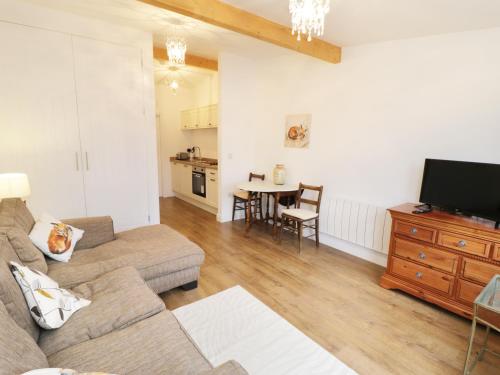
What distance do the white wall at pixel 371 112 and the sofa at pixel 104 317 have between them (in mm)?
2300

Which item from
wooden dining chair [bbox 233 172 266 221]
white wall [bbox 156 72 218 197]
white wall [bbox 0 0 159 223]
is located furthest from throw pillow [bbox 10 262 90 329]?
white wall [bbox 156 72 218 197]

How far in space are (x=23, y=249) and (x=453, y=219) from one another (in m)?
3.24

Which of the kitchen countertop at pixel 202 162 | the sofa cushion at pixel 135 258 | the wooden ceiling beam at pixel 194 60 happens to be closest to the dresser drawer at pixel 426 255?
the sofa cushion at pixel 135 258

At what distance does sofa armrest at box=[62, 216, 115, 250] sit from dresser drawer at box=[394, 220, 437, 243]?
2785 mm

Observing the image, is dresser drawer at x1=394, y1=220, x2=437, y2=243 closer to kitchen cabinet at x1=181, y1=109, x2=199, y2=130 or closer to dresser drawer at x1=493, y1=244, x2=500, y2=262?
dresser drawer at x1=493, y1=244, x2=500, y2=262

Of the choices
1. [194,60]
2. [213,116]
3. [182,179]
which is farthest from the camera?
[182,179]

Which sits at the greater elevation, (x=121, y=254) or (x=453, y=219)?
(x=453, y=219)

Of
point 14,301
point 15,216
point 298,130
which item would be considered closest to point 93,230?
point 15,216

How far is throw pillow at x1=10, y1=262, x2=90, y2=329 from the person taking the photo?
4.54ft

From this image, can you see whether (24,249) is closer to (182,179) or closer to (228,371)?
(228,371)

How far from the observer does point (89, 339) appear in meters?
1.41

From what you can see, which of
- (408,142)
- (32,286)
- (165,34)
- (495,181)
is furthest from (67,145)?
(495,181)

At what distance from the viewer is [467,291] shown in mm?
2242

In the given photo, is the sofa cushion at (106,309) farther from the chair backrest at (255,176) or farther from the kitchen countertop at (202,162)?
the kitchen countertop at (202,162)
